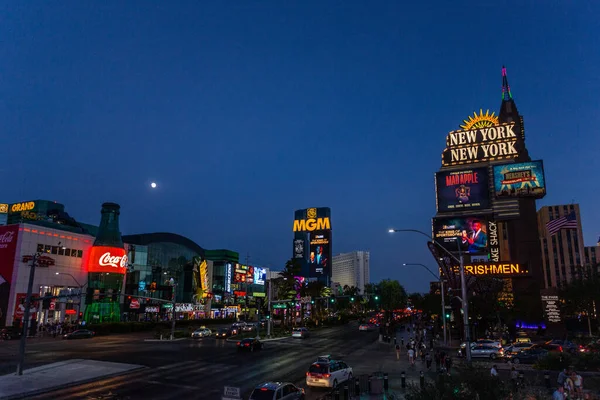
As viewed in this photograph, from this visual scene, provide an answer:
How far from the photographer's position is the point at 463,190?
80812 mm

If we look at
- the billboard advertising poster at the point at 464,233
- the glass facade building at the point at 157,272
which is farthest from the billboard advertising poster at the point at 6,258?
the billboard advertising poster at the point at 464,233

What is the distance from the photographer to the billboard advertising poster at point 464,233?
7462 centimetres

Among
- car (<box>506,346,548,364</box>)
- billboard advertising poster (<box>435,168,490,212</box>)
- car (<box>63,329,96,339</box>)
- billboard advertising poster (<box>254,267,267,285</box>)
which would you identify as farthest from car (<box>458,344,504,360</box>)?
billboard advertising poster (<box>254,267,267,285</box>)

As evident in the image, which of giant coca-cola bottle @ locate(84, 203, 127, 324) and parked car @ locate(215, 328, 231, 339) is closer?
parked car @ locate(215, 328, 231, 339)

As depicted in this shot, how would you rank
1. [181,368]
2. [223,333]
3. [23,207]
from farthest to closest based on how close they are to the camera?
[23,207], [223,333], [181,368]

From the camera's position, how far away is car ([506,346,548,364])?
112ft

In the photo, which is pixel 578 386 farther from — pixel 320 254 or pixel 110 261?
pixel 320 254

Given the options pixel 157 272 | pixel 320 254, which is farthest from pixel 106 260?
pixel 320 254

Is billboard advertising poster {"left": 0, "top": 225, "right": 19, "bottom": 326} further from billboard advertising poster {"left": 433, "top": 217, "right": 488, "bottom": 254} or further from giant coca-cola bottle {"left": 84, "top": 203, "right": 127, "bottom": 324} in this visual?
billboard advertising poster {"left": 433, "top": 217, "right": 488, "bottom": 254}

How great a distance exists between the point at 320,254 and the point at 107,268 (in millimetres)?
74780

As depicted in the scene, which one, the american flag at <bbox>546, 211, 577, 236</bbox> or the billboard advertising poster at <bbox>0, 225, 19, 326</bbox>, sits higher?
the american flag at <bbox>546, 211, 577, 236</bbox>

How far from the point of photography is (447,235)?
7700cm

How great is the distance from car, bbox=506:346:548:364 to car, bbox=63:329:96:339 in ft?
170

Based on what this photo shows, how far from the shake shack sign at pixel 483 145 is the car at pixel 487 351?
53.9 m
